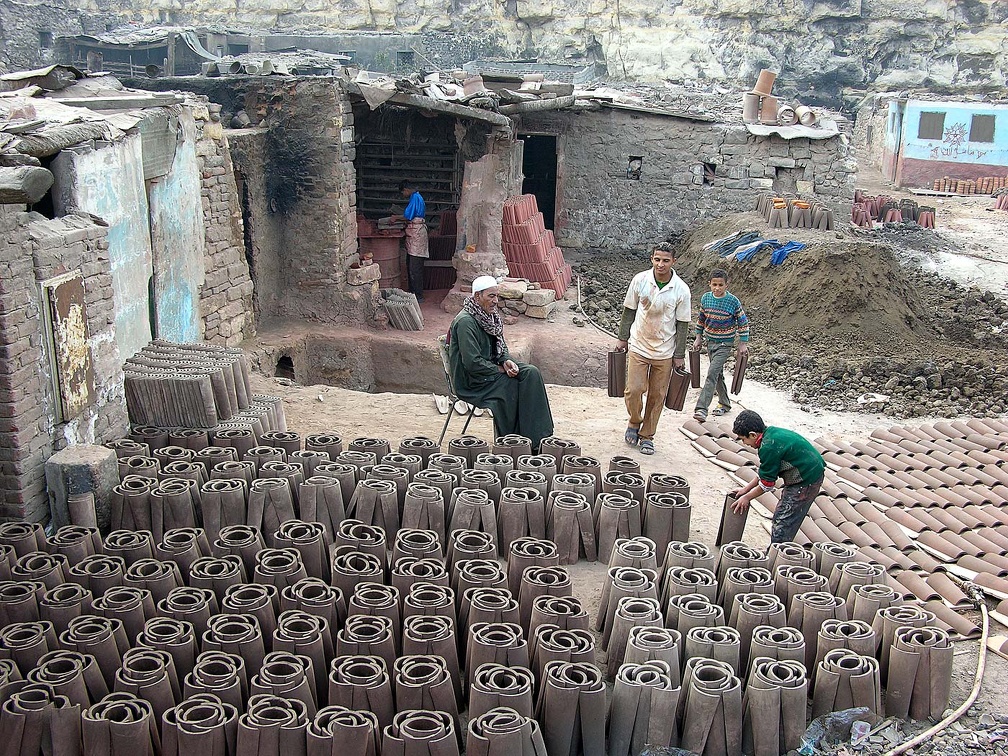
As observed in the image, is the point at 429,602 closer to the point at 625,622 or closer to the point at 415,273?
the point at 625,622

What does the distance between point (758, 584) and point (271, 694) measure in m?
2.33

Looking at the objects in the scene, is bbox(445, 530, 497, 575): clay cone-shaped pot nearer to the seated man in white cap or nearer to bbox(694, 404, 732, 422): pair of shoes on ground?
the seated man in white cap

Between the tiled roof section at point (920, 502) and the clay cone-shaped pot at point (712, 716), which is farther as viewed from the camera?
the tiled roof section at point (920, 502)

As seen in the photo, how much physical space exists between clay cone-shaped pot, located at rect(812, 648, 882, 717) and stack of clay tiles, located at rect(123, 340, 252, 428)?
393cm

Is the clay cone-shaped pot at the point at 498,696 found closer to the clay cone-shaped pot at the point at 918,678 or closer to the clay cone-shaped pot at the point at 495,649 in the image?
the clay cone-shaped pot at the point at 495,649

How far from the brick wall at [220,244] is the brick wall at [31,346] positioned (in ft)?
10.2

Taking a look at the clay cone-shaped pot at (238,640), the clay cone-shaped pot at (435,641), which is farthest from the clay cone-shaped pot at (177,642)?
the clay cone-shaped pot at (435,641)

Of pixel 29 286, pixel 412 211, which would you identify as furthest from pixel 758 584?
pixel 412 211

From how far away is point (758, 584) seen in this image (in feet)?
14.9

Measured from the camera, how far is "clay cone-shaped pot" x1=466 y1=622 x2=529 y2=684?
3.90 meters

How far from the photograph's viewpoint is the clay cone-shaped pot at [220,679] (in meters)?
3.63

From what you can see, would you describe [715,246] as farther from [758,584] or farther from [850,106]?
[850,106]

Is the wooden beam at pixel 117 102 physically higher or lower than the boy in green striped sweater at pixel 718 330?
higher

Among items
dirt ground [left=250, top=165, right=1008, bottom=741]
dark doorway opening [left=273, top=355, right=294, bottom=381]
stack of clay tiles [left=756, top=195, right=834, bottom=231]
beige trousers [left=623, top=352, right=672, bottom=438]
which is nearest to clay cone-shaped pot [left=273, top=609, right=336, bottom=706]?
dirt ground [left=250, top=165, right=1008, bottom=741]
